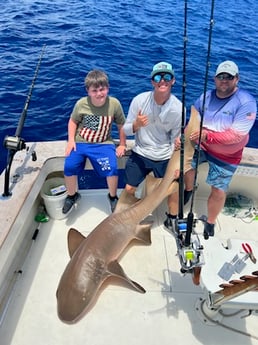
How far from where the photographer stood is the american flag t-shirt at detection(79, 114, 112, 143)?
12.3 feet

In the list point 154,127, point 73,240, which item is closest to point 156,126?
point 154,127

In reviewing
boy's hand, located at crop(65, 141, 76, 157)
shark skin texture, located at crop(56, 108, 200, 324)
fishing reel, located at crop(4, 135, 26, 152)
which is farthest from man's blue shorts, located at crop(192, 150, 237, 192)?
fishing reel, located at crop(4, 135, 26, 152)

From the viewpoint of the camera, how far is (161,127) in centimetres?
356

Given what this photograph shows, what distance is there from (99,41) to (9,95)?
4.79m

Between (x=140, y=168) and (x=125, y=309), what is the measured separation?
60.8 inches

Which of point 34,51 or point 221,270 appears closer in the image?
point 221,270

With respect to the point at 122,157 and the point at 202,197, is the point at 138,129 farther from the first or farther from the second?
the point at 202,197

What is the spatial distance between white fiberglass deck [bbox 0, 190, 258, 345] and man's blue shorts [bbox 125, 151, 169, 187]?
0.76 m

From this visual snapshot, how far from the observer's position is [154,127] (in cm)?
358

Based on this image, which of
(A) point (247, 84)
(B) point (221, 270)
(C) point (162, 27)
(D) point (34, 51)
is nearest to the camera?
(B) point (221, 270)

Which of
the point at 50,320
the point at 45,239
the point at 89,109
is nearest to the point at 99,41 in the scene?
the point at 89,109

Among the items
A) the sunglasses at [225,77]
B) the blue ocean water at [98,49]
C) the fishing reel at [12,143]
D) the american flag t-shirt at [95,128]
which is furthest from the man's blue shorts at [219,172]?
the blue ocean water at [98,49]

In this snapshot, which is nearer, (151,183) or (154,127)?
(154,127)

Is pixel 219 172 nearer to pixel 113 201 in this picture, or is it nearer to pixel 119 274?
pixel 113 201
